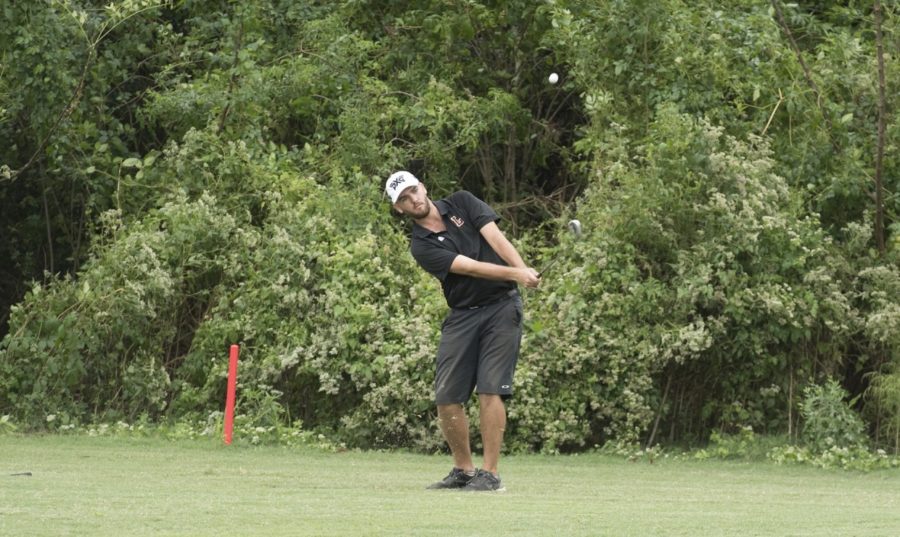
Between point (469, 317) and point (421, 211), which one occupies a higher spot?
point (421, 211)

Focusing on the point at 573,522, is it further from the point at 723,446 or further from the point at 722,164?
the point at 722,164

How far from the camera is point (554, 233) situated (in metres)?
16.6

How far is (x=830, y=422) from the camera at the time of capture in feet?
45.0

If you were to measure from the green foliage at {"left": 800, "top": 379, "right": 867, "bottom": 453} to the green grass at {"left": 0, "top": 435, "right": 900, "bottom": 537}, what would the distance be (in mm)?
744

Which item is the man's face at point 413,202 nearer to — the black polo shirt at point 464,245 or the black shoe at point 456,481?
the black polo shirt at point 464,245

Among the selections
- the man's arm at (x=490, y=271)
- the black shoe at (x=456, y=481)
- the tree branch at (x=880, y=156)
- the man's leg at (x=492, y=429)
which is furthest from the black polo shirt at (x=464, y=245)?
the tree branch at (x=880, y=156)

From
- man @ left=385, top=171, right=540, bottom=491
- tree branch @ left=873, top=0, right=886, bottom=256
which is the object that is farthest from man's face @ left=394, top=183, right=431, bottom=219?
tree branch @ left=873, top=0, right=886, bottom=256

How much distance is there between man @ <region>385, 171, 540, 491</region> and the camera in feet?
33.4

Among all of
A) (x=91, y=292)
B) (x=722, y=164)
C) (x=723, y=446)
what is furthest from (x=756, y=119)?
(x=91, y=292)

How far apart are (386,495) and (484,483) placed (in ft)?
2.52

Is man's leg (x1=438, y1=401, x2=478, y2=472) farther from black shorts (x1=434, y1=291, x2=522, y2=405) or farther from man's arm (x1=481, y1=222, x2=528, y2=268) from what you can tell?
man's arm (x1=481, y1=222, x2=528, y2=268)

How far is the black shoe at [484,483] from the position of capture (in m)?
Result: 10.1

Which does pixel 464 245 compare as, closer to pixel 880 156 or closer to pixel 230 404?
pixel 230 404

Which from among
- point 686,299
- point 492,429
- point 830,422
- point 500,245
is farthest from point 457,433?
point 830,422
